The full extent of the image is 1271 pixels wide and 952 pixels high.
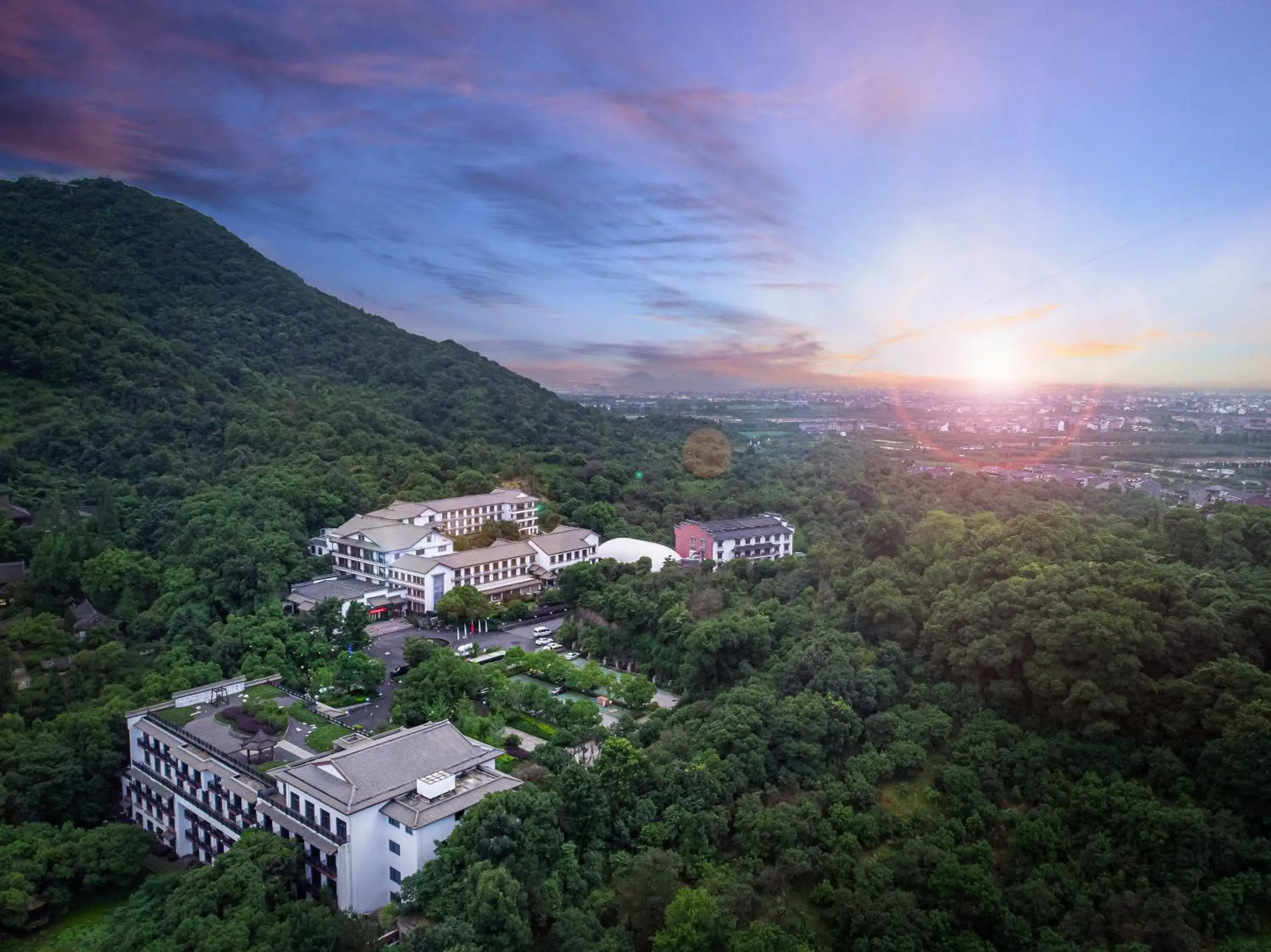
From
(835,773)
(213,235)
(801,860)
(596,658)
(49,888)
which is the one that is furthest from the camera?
(213,235)

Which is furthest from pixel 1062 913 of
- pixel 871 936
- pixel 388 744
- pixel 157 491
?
pixel 157 491

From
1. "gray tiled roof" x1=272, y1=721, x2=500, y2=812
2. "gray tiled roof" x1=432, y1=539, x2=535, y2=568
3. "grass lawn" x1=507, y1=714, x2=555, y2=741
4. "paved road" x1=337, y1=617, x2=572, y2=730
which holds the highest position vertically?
"gray tiled roof" x1=432, y1=539, x2=535, y2=568

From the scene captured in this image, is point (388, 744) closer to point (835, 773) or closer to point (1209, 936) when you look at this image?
point (835, 773)

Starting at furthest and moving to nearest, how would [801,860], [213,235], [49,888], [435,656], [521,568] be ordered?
[213,235]
[521,568]
[435,656]
[49,888]
[801,860]

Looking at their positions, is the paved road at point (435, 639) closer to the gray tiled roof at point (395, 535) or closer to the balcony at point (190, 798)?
the gray tiled roof at point (395, 535)

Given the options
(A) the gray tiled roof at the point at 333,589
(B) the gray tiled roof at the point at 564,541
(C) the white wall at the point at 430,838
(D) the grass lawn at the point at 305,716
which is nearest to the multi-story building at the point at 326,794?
(C) the white wall at the point at 430,838

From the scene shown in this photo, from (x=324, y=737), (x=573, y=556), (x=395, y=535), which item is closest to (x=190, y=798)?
(x=324, y=737)

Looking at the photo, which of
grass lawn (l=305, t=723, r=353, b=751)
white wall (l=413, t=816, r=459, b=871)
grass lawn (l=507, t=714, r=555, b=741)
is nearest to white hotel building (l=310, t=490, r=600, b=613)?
grass lawn (l=507, t=714, r=555, b=741)

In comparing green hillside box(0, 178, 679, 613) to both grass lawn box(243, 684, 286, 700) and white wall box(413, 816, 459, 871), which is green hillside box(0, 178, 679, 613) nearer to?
grass lawn box(243, 684, 286, 700)
